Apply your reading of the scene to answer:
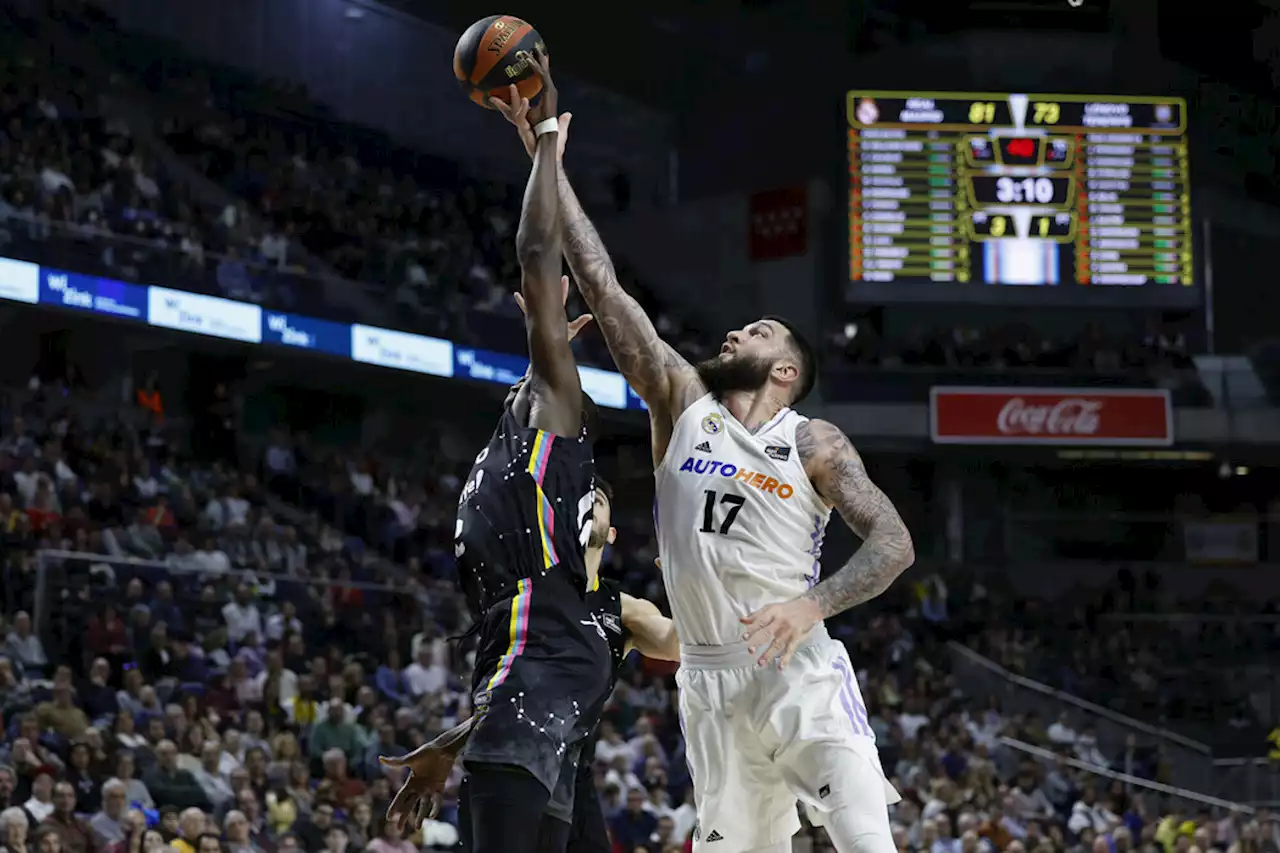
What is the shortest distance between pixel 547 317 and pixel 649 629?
1.39m

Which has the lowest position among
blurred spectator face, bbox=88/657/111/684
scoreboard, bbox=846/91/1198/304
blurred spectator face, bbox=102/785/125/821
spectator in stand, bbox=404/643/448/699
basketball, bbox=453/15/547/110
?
blurred spectator face, bbox=102/785/125/821

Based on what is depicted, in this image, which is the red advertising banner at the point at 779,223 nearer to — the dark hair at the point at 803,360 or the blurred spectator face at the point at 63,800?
the blurred spectator face at the point at 63,800

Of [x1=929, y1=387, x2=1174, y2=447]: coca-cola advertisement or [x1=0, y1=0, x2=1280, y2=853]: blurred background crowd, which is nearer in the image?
[x1=0, y1=0, x2=1280, y2=853]: blurred background crowd

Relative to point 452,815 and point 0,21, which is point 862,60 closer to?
point 0,21

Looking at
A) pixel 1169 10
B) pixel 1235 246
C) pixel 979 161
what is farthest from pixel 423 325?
pixel 1235 246

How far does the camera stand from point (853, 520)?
5441mm

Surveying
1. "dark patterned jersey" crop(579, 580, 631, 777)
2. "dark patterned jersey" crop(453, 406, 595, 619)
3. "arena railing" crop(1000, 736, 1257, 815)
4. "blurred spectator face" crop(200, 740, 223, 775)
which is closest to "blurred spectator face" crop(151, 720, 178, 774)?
"blurred spectator face" crop(200, 740, 223, 775)

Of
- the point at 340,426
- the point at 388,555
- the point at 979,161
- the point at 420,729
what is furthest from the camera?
the point at 340,426

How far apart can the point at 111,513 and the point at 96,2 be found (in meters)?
9.02

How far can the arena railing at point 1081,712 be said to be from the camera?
19531mm

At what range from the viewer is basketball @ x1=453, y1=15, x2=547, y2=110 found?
528 cm

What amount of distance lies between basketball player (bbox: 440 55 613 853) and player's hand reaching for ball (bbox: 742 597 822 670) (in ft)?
1.53

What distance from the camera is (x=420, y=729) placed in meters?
13.6

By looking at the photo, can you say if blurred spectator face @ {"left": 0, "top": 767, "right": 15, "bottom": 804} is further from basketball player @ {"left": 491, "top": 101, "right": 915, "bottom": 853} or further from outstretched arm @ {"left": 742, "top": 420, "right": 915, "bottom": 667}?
outstretched arm @ {"left": 742, "top": 420, "right": 915, "bottom": 667}
